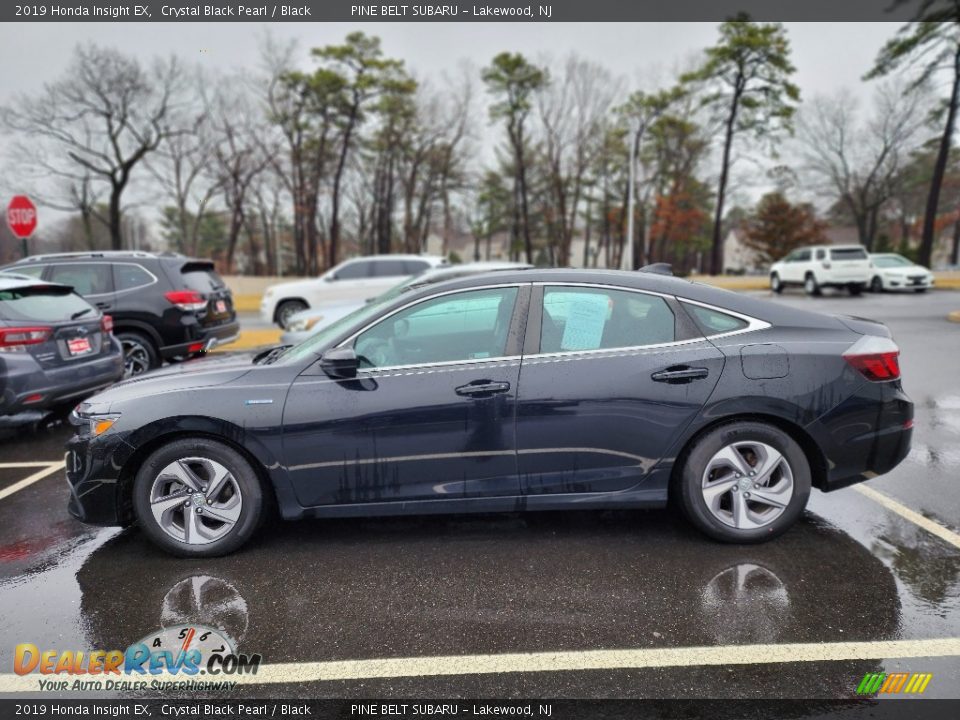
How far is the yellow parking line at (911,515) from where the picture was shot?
3485mm

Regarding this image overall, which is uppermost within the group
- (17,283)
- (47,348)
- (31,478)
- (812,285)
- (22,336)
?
(17,283)

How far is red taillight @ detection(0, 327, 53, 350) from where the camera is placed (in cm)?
546

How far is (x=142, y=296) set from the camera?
27.4 feet

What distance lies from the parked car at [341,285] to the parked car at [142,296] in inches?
244

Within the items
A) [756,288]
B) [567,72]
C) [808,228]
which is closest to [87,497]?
[756,288]

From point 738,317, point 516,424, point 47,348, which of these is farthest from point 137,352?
point 738,317

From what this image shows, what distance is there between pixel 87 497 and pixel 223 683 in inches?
63.6

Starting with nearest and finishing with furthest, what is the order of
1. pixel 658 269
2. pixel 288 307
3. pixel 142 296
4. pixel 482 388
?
pixel 482 388
pixel 658 269
pixel 142 296
pixel 288 307

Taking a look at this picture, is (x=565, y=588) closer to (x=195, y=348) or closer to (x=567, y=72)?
(x=195, y=348)

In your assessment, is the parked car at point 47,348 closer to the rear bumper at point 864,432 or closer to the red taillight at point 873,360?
the rear bumper at point 864,432

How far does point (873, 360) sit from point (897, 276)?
21631mm

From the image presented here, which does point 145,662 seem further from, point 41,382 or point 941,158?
point 941,158

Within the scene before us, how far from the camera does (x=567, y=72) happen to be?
39.0m

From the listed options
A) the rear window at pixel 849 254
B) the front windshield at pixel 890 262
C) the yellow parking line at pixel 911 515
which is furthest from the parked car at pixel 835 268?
the yellow parking line at pixel 911 515
